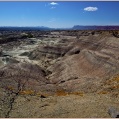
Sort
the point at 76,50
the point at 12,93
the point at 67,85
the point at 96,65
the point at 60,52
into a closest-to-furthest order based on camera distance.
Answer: the point at 12,93 → the point at 67,85 → the point at 96,65 → the point at 76,50 → the point at 60,52

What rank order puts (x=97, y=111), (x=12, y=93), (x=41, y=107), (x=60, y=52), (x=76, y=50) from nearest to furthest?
(x=97, y=111), (x=41, y=107), (x=12, y=93), (x=76, y=50), (x=60, y=52)

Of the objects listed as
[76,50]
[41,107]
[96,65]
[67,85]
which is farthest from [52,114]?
[76,50]

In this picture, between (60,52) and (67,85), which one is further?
(60,52)

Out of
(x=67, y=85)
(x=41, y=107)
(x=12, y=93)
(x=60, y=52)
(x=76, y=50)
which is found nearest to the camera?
(x=41, y=107)

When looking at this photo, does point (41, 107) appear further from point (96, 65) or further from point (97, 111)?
point (96, 65)

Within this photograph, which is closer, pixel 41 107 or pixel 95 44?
pixel 41 107

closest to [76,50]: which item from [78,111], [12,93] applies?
[12,93]

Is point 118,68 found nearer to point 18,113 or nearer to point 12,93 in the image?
point 12,93

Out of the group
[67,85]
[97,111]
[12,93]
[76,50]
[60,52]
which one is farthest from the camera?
[60,52]

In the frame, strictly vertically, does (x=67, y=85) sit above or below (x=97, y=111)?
below
